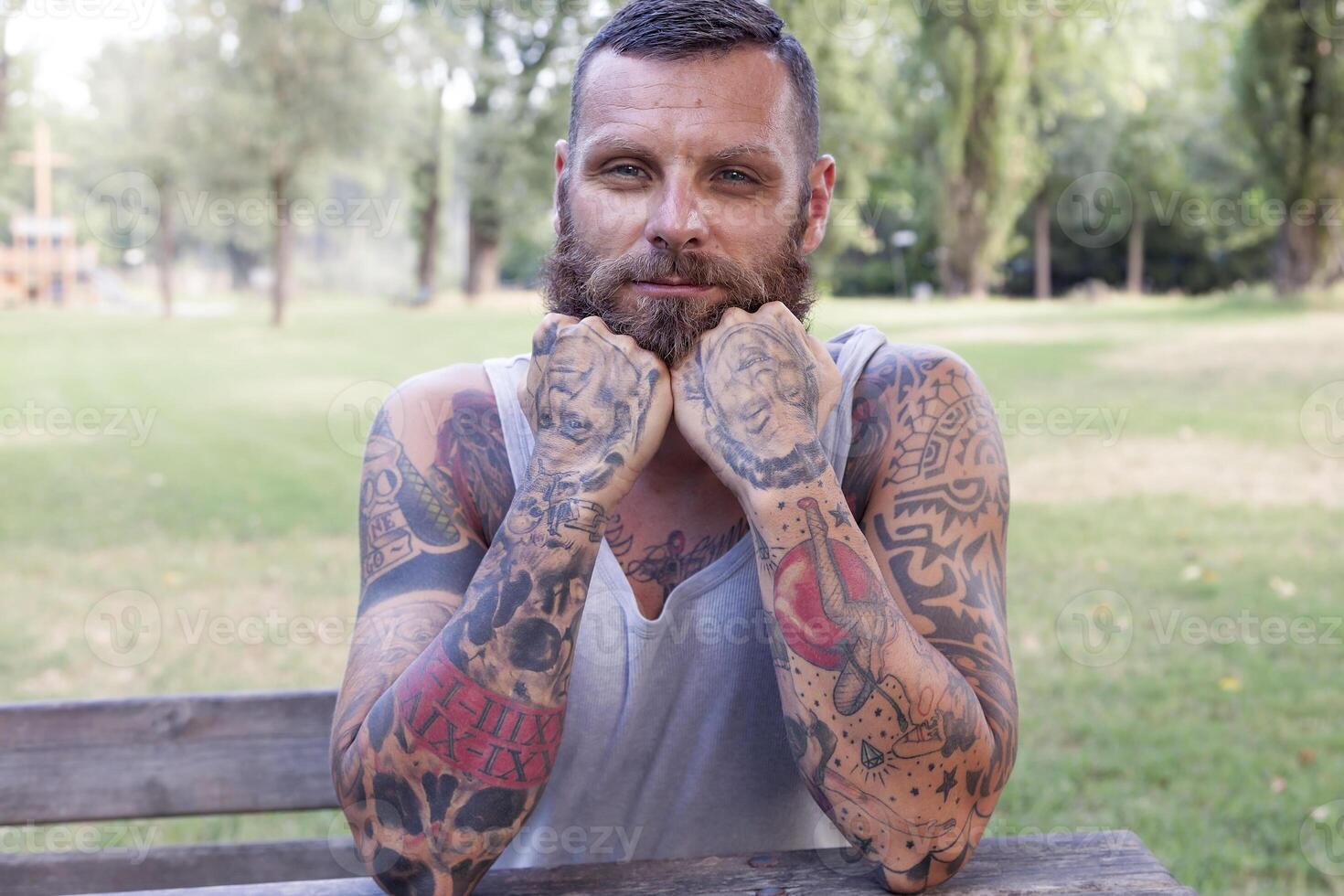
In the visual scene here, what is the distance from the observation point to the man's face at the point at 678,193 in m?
2.39

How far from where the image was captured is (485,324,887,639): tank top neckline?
2381 millimetres

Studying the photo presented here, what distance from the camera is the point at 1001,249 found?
3039 centimetres

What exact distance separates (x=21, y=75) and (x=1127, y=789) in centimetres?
2887

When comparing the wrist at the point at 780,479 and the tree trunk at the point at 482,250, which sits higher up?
the tree trunk at the point at 482,250

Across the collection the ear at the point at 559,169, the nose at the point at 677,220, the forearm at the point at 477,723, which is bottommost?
the forearm at the point at 477,723

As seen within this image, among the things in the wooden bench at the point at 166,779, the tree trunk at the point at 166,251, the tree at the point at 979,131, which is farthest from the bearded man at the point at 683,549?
the tree trunk at the point at 166,251

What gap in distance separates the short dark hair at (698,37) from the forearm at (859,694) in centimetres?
95

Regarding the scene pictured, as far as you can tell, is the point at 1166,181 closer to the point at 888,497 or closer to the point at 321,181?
the point at 321,181

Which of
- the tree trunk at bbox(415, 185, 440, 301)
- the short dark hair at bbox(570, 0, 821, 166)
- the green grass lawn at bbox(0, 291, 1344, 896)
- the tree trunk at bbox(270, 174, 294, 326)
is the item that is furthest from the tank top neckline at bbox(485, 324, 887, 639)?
the tree trunk at bbox(415, 185, 440, 301)

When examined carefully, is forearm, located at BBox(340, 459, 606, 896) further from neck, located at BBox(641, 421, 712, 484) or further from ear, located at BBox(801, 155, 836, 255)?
ear, located at BBox(801, 155, 836, 255)

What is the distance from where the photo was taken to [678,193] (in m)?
2.40

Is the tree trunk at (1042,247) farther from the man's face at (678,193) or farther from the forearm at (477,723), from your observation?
the forearm at (477,723)

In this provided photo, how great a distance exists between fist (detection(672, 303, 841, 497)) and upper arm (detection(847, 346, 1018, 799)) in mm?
255

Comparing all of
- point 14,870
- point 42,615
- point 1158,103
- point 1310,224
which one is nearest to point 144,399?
point 42,615
